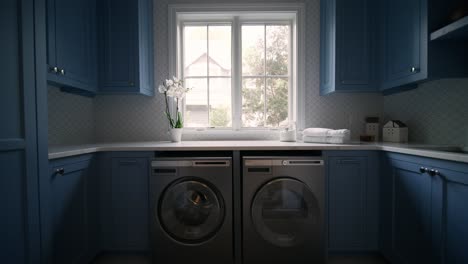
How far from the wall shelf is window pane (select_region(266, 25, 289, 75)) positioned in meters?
1.33

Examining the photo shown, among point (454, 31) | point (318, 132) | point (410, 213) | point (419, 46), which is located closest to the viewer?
point (454, 31)

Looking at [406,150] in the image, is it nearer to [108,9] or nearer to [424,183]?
[424,183]

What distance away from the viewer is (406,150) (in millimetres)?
1624

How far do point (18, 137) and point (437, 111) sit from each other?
2896 millimetres

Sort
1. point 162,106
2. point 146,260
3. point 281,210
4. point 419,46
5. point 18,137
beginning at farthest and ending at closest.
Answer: point 162,106, point 146,260, point 281,210, point 419,46, point 18,137

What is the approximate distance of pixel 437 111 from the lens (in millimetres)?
1948

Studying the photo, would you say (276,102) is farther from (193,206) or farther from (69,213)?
(69,213)

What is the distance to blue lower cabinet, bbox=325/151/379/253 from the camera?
194 cm

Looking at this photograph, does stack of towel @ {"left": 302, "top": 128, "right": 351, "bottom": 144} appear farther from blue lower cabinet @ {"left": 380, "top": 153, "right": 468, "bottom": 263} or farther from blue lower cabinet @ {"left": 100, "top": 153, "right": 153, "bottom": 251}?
blue lower cabinet @ {"left": 100, "top": 153, "right": 153, "bottom": 251}

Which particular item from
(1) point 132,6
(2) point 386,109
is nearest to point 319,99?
(2) point 386,109

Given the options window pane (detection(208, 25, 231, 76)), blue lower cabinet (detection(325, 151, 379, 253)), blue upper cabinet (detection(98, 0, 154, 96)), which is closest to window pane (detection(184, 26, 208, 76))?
window pane (detection(208, 25, 231, 76))

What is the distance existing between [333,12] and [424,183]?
5.39 ft

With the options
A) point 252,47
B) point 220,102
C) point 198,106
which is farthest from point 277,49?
point 198,106

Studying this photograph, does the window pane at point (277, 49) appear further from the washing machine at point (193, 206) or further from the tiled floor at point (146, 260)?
the tiled floor at point (146, 260)
